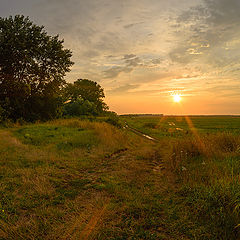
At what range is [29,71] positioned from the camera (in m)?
24.1

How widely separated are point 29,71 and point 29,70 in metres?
0.18

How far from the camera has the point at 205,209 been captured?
Result: 4.20 metres

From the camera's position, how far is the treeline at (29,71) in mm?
21594

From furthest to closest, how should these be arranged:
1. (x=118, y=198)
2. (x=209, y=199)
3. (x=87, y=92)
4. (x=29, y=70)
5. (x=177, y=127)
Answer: (x=87, y=92), (x=177, y=127), (x=29, y=70), (x=118, y=198), (x=209, y=199)

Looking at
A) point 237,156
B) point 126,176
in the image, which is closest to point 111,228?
point 126,176

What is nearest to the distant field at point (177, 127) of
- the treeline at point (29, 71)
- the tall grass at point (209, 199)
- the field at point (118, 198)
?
the tall grass at point (209, 199)

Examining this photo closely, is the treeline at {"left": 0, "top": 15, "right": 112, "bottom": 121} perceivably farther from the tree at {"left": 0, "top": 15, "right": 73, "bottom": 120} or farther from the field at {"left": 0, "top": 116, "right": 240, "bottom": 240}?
the field at {"left": 0, "top": 116, "right": 240, "bottom": 240}

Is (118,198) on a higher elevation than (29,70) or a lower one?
lower

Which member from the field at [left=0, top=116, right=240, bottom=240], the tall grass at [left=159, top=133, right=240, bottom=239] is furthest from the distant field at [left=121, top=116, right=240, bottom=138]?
the field at [left=0, top=116, right=240, bottom=240]

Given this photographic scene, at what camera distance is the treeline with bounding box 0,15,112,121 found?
21594 mm

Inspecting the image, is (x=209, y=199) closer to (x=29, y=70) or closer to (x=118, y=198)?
(x=118, y=198)

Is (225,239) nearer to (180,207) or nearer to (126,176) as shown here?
(180,207)

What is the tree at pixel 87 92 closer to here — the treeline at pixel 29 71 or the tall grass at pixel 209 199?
the treeline at pixel 29 71

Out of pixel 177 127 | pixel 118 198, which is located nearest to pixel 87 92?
pixel 177 127
